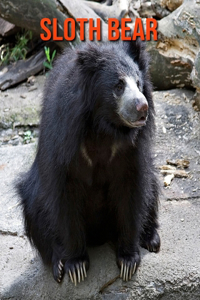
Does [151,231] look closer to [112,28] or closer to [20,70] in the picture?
[112,28]

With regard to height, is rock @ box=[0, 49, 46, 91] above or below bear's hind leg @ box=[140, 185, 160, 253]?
below

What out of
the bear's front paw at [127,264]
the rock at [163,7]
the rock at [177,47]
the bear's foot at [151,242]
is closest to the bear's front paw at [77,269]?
the bear's front paw at [127,264]

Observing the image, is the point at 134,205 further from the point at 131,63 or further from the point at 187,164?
the point at 187,164

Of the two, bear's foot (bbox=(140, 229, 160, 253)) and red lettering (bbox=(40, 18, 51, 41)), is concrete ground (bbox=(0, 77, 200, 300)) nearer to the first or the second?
bear's foot (bbox=(140, 229, 160, 253))

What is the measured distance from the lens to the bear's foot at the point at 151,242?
474cm

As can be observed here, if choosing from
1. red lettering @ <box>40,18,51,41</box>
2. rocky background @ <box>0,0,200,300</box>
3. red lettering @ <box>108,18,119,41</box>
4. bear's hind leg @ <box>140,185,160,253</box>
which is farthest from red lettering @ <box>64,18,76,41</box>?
bear's hind leg @ <box>140,185,160,253</box>

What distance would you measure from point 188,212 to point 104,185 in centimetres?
133

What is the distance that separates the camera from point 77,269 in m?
4.39

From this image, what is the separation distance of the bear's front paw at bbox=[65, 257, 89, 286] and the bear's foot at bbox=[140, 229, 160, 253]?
596 mm

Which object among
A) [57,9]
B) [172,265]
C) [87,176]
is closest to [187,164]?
[172,265]

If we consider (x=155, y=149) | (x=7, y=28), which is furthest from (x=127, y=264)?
(x=7, y=28)

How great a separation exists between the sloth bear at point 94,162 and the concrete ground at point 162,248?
11cm

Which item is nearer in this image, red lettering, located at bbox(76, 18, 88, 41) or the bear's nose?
the bear's nose

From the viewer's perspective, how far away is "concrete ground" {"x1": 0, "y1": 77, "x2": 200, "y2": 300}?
175 inches
